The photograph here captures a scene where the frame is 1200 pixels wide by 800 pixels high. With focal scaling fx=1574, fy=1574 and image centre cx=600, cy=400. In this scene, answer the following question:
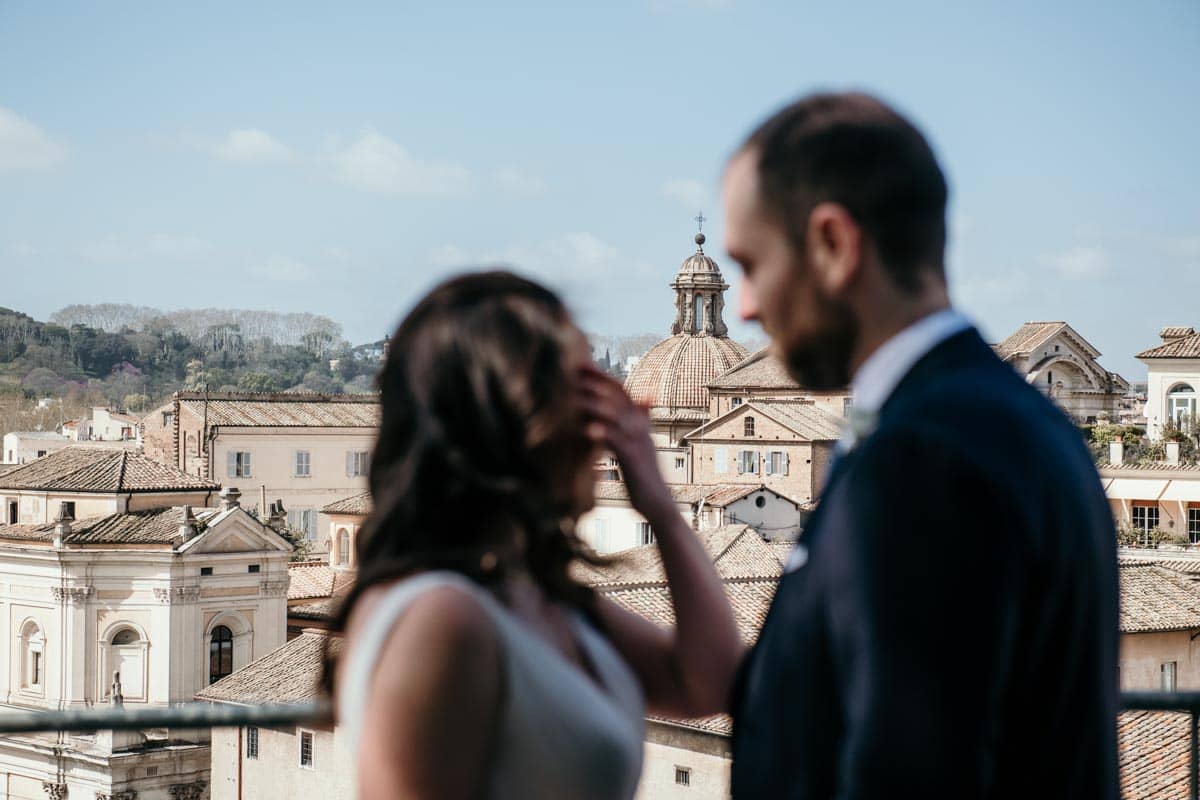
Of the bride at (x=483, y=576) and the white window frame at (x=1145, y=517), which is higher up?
the bride at (x=483, y=576)

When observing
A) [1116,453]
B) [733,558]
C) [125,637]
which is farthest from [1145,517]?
[125,637]

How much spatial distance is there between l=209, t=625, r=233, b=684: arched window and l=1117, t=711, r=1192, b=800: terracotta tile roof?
2333 centimetres

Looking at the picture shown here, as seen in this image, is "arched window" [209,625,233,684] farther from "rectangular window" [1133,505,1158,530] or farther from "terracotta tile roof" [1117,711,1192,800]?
"rectangular window" [1133,505,1158,530]

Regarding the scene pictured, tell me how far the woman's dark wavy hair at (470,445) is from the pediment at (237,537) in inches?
1476

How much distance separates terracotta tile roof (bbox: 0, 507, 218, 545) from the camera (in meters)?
38.0

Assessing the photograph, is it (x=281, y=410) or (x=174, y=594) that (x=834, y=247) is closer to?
(x=174, y=594)

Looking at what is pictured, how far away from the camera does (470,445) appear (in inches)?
70.7

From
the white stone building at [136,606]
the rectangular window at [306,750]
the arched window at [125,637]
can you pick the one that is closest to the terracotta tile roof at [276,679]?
the rectangular window at [306,750]

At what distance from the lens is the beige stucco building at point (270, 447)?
6344cm

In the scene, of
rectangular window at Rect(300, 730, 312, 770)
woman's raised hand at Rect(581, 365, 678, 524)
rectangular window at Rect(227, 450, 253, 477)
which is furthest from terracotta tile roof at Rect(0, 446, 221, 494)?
woman's raised hand at Rect(581, 365, 678, 524)

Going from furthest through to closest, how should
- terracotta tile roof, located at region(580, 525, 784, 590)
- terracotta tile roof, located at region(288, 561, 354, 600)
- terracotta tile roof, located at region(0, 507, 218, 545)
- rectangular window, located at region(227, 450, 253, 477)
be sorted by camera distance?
rectangular window, located at region(227, 450, 253, 477), terracotta tile roof, located at region(288, 561, 354, 600), terracotta tile roof, located at region(0, 507, 218, 545), terracotta tile roof, located at region(580, 525, 784, 590)

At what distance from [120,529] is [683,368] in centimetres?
4323

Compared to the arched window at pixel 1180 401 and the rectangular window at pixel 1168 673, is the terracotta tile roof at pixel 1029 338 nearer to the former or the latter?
the arched window at pixel 1180 401

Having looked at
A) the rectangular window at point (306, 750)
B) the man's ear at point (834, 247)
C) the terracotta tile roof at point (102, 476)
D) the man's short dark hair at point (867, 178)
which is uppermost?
the man's short dark hair at point (867, 178)
